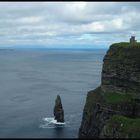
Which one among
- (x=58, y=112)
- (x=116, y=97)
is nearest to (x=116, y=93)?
(x=116, y=97)

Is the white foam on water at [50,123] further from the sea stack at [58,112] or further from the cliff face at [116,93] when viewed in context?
the cliff face at [116,93]

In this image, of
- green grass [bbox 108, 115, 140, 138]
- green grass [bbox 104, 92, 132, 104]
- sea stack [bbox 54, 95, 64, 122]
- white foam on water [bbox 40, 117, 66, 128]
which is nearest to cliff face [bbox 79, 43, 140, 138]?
green grass [bbox 104, 92, 132, 104]

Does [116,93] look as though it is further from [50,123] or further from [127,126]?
[50,123]

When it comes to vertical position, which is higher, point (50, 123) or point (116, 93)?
point (116, 93)

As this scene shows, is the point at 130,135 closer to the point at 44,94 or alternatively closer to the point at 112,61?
the point at 112,61

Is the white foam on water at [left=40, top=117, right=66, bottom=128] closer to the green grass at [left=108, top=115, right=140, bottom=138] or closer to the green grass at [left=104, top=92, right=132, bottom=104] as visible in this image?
the green grass at [left=104, top=92, right=132, bottom=104]

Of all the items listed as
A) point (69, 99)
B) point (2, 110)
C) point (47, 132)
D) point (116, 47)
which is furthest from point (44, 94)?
point (116, 47)
